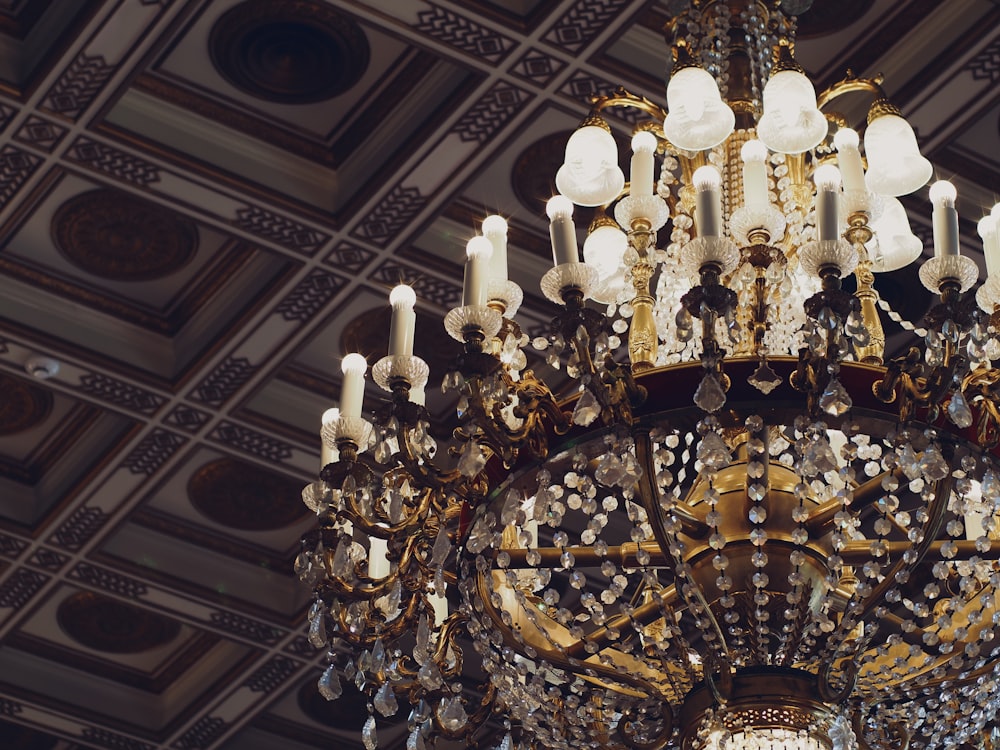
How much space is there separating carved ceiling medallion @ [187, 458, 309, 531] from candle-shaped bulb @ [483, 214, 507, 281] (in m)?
3.70

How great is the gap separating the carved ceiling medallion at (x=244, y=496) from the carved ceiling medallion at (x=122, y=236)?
42.1 inches

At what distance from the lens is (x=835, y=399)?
3.25 metres

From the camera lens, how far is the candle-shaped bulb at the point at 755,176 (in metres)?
3.56

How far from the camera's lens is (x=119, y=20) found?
18.1 feet

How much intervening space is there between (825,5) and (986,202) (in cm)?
91

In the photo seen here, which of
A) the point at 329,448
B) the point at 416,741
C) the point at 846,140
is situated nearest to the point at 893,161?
the point at 846,140

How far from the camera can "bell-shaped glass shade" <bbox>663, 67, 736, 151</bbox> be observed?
144 inches

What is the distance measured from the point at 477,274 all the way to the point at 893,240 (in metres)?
1.06

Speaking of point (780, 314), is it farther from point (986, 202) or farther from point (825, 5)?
point (986, 202)

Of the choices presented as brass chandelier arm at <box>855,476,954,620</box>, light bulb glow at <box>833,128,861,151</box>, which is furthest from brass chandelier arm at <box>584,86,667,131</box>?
brass chandelier arm at <box>855,476,954,620</box>

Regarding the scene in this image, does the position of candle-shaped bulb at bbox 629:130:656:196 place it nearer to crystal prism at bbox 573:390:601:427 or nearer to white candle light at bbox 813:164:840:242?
white candle light at bbox 813:164:840:242

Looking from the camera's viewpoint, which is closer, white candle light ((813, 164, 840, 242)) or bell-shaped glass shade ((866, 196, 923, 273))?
white candle light ((813, 164, 840, 242))

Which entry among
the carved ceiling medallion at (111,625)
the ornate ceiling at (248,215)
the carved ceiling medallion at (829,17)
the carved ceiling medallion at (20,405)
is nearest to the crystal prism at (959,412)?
the ornate ceiling at (248,215)

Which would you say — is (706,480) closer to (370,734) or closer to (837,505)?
(837,505)
